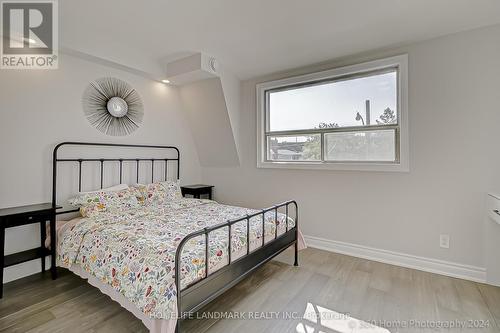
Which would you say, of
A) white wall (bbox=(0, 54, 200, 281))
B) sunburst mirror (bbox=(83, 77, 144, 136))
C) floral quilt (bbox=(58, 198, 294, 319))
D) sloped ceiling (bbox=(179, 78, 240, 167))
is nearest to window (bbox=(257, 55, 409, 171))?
sloped ceiling (bbox=(179, 78, 240, 167))

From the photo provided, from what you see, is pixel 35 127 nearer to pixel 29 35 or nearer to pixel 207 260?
pixel 29 35

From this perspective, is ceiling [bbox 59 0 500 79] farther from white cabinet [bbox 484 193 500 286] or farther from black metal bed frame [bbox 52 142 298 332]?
white cabinet [bbox 484 193 500 286]

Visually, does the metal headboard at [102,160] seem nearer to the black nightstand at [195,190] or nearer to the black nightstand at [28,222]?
the black nightstand at [28,222]

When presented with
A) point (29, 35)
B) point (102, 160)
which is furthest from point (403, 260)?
point (29, 35)

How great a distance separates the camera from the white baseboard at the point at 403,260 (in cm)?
255

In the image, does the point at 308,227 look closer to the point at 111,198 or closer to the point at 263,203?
the point at 263,203

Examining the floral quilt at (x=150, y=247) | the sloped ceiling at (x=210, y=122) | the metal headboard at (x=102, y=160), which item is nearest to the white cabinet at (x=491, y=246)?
the floral quilt at (x=150, y=247)

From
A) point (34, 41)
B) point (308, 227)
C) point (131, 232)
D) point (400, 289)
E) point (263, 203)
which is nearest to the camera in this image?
point (131, 232)

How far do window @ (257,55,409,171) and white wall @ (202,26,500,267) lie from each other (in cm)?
12

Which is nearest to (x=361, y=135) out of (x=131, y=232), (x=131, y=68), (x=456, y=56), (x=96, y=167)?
(x=456, y=56)

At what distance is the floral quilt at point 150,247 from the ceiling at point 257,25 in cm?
196

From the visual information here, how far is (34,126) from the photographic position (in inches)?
103

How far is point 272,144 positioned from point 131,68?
2.26 meters

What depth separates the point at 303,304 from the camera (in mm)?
2146
